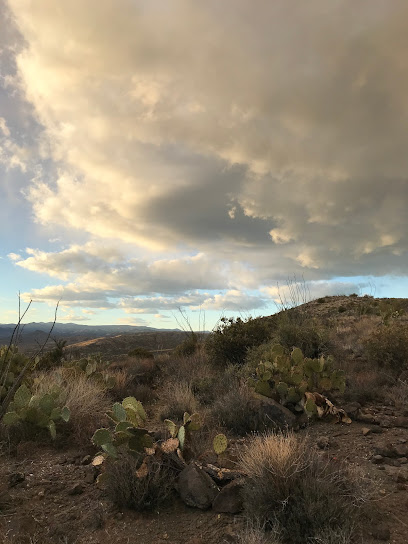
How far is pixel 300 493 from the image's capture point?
11.4 ft

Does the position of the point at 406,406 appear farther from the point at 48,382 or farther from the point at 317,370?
the point at 48,382

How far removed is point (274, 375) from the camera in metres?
7.52

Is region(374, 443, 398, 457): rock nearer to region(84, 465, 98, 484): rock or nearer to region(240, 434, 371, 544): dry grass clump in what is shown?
region(240, 434, 371, 544): dry grass clump

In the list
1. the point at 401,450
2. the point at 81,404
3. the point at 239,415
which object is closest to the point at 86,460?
the point at 81,404

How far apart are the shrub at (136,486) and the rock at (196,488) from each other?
158 millimetres

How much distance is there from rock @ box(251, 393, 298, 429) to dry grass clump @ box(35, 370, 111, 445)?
282cm

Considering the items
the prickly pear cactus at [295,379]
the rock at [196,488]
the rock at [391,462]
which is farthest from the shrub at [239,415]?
the rock at [196,488]

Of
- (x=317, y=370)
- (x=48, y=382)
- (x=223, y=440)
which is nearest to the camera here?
(x=223, y=440)

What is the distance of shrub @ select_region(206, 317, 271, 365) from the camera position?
481 inches

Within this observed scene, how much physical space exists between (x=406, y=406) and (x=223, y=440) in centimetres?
407

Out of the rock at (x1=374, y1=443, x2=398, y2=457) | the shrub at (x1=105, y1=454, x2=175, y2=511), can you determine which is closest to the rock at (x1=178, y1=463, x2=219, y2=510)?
the shrub at (x1=105, y1=454, x2=175, y2=511)

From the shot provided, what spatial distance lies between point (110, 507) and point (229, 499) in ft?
4.29

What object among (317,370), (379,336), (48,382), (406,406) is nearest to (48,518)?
(48,382)

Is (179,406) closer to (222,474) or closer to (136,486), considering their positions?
(222,474)
